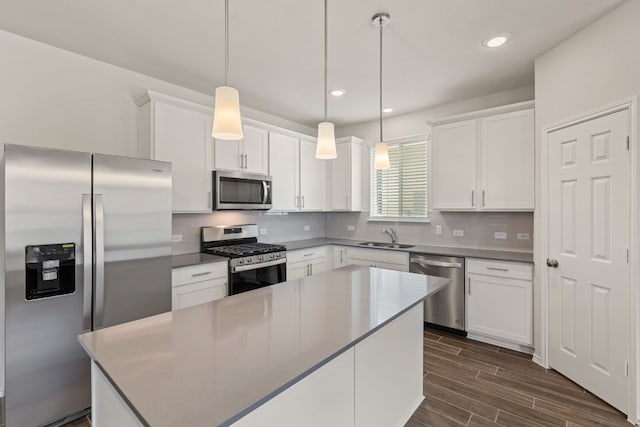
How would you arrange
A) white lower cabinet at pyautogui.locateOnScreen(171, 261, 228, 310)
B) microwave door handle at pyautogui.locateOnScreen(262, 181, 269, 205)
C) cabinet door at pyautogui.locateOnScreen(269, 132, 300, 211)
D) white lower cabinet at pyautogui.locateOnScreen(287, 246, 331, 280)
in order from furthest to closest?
cabinet door at pyautogui.locateOnScreen(269, 132, 300, 211), white lower cabinet at pyautogui.locateOnScreen(287, 246, 331, 280), microwave door handle at pyautogui.locateOnScreen(262, 181, 269, 205), white lower cabinet at pyautogui.locateOnScreen(171, 261, 228, 310)

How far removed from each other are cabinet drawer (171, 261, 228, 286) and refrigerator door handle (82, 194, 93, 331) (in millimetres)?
619

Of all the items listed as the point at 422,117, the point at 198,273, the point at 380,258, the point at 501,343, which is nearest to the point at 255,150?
the point at 198,273

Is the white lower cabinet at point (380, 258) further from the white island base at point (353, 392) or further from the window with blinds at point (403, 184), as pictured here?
the white island base at point (353, 392)

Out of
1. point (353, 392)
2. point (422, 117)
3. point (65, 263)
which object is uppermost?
point (422, 117)

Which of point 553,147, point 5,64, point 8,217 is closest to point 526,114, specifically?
point 553,147

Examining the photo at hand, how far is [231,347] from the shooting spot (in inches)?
45.8

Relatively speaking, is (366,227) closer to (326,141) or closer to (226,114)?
(326,141)

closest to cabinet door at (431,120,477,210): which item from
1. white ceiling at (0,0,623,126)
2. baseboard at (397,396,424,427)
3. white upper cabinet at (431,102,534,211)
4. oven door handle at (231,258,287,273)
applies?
white upper cabinet at (431,102,534,211)

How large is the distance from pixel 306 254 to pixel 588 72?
10.9 ft

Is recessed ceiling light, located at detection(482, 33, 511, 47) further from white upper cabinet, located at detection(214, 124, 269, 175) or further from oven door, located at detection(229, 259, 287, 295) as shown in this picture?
oven door, located at detection(229, 259, 287, 295)

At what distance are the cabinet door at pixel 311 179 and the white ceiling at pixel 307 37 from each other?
1107 millimetres

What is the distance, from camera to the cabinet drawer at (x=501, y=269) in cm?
302

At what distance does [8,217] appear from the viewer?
71.7 inches

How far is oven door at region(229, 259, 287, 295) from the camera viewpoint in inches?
122
